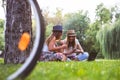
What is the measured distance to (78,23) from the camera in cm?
2736

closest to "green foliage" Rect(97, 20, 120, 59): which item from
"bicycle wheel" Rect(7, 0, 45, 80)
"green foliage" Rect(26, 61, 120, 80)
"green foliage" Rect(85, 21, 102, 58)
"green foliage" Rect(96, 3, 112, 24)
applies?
"green foliage" Rect(85, 21, 102, 58)

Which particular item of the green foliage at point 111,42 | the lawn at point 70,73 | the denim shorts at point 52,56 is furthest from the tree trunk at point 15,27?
the green foliage at point 111,42

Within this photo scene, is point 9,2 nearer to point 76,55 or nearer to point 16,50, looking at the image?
point 16,50

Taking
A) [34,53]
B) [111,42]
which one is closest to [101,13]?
[111,42]

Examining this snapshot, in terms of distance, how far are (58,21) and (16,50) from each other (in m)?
23.0

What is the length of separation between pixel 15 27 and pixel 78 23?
74.7 feet

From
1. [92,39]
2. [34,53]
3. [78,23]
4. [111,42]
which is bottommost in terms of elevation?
[92,39]

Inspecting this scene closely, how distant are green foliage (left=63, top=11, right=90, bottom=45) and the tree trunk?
1996 cm

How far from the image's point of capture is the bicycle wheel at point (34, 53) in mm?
2023

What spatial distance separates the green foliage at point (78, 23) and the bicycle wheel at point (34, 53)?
2259cm

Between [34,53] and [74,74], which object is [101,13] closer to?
[74,74]

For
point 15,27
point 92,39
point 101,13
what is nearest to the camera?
point 15,27

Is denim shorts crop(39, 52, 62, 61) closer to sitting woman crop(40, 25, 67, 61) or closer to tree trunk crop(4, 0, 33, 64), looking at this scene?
sitting woman crop(40, 25, 67, 61)

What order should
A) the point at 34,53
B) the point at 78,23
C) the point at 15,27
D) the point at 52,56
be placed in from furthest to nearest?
the point at 78,23, the point at 52,56, the point at 15,27, the point at 34,53
